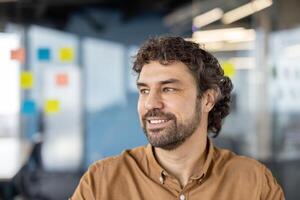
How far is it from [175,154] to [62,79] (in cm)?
272

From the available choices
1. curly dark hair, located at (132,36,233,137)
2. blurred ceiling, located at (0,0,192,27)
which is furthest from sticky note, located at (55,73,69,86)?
curly dark hair, located at (132,36,233,137)

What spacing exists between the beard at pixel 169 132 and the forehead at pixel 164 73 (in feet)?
0.40

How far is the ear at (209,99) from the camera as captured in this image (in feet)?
6.43

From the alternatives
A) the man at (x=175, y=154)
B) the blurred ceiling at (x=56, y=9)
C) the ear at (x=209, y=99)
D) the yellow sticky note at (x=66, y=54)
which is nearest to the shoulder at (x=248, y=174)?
the man at (x=175, y=154)

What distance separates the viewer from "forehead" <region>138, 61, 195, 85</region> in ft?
5.95

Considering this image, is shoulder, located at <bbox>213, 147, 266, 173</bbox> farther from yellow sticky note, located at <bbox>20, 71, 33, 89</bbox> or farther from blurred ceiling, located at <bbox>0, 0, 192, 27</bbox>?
yellow sticky note, located at <bbox>20, 71, 33, 89</bbox>

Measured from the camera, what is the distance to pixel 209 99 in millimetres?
1994

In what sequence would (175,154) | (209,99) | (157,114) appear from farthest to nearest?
(209,99) < (175,154) < (157,114)

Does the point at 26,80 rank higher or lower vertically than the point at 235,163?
higher

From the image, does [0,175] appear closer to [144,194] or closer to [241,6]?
[241,6]

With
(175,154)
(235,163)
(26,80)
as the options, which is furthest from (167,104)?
(26,80)

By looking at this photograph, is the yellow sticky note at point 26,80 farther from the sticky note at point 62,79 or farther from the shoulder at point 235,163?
the shoulder at point 235,163

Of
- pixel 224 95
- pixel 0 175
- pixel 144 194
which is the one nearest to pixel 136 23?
pixel 0 175

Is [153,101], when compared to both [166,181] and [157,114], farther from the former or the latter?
[166,181]
